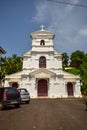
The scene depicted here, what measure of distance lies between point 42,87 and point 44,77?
84.4 inches

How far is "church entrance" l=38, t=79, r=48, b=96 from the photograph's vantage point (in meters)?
40.3

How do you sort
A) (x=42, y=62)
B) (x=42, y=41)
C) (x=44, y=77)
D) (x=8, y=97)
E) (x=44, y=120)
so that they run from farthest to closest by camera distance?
(x=42, y=41)
(x=42, y=62)
(x=44, y=77)
(x=8, y=97)
(x=44, y=120)

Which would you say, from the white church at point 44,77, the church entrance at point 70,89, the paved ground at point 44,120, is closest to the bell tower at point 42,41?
the white church at point 44,77

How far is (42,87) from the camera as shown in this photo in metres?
40.6

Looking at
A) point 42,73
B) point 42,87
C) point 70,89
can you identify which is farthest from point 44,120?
point 70,89

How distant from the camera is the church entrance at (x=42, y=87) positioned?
40281mm

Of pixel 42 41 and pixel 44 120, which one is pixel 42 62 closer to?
pixel 42 41

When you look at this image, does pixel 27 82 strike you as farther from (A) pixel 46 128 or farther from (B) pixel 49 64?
(A) pixel 46 128

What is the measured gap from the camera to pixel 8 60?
51156 mm

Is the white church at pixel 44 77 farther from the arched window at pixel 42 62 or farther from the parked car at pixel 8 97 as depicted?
the parked car at pixel 8 97

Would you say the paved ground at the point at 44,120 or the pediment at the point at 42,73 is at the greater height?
the pediment at the point at 42,73

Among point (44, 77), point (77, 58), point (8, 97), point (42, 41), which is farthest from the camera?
point (77, 58)

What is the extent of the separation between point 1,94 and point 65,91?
80.8 feet

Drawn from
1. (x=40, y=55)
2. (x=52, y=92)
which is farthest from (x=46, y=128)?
(x=40, y=55)
